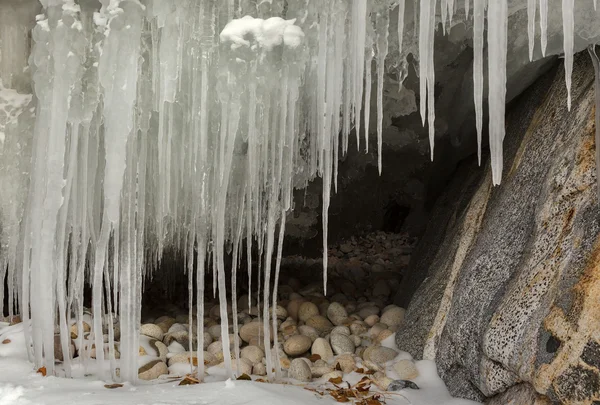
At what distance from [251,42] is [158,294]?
5.02m

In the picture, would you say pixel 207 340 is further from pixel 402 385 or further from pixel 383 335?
pixel 402 385

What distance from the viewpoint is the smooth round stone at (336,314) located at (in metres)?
4.64

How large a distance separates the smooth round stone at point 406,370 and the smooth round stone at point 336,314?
4.29 feet

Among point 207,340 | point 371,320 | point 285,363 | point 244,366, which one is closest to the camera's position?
point 244,366

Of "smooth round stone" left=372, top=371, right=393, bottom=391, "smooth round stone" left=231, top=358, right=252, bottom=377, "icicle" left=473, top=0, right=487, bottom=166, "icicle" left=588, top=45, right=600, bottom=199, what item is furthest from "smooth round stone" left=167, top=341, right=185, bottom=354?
"icicle" left=588, top=45, right=600, bottom=199

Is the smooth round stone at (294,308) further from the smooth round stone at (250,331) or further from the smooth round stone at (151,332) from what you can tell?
the smooth round stone at (151,332)

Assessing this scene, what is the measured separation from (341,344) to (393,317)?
686 millimetres

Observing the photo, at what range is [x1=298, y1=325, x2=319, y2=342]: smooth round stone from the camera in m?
4.26

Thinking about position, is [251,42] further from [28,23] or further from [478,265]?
[478,265]

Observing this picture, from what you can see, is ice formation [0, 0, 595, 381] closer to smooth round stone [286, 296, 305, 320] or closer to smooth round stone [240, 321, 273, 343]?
smooth round stone [240, 321, 273, 343]

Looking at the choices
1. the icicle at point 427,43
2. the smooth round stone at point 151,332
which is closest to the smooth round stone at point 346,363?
the smooth round stone at point 151,332

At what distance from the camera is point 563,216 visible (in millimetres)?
2377

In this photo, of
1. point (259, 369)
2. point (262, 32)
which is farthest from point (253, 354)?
point (262, 32)

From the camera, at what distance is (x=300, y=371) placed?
3.28 metres
